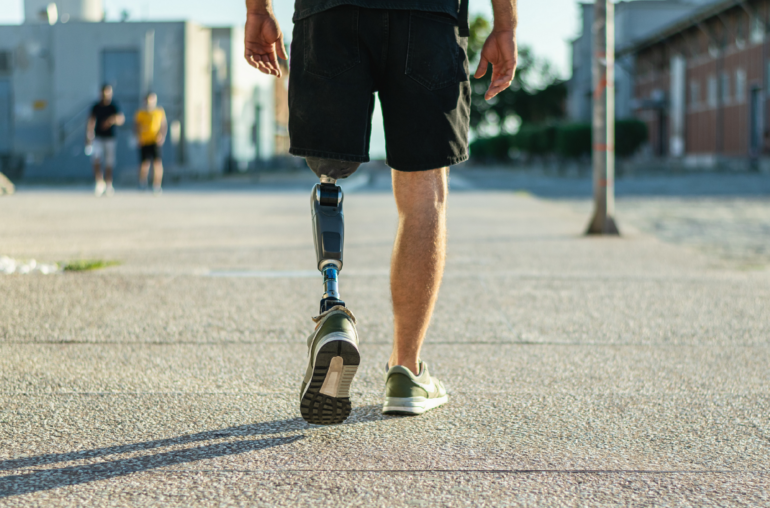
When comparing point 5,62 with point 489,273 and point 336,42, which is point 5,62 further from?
point 336,42

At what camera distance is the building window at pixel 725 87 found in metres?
42.2

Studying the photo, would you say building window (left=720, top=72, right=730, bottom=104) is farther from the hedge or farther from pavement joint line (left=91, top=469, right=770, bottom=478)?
pavement joint line (left=91, top=469, right=770, bottom=478)

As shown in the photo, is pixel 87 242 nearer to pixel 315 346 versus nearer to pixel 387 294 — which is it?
pixel 387 294

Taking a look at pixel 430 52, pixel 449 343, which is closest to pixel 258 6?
pixel 430 52

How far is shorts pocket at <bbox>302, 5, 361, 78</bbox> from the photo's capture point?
2.56m

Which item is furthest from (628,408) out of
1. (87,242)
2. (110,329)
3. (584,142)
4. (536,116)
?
(536,116)

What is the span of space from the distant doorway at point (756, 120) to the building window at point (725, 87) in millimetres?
3412

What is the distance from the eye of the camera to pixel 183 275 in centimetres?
569

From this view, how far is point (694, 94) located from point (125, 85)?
29.1 metres

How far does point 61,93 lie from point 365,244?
26.5m

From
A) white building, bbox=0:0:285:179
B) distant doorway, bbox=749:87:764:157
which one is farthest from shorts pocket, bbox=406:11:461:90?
distant doorway, bbox=749:87:764:157

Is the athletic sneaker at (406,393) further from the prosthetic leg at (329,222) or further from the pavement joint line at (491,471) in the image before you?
the pavement joint line at (491,471)

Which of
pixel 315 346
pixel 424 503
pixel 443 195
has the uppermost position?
pixel 443 195

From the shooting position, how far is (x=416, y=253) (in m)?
2.73
